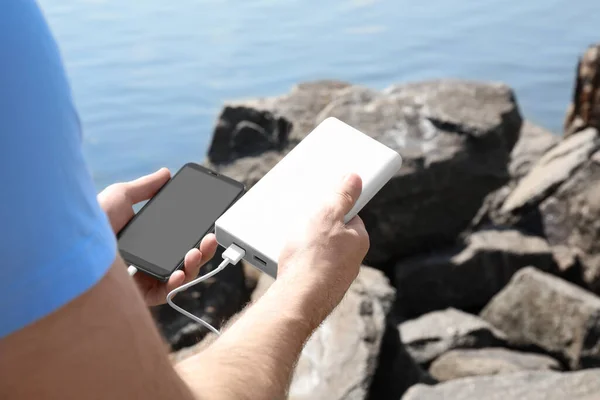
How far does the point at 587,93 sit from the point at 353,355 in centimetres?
418

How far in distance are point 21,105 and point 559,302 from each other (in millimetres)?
4087

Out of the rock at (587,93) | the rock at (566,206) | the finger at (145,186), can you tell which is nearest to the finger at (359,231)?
the finger at (145,186)

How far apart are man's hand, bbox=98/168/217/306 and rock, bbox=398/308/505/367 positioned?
2.99 m

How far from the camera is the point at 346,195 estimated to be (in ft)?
5.06

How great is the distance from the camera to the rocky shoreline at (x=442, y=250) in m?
4.04

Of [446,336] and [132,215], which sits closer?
[132,215]

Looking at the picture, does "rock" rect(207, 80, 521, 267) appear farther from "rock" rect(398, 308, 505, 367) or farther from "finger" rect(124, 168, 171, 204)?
"finger" rect(124, 168, 171, 204)

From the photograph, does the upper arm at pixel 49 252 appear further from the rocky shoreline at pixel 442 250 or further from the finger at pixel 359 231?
the rocky shoreline at pixel 442 250

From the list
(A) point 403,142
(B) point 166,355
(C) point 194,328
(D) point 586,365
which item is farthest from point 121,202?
(A) point 403,142

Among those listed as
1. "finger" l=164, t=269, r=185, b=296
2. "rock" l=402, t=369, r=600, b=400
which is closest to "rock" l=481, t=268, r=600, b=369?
"rock" l=402, t=369, r=600, b=400

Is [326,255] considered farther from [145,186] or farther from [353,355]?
[353,355]

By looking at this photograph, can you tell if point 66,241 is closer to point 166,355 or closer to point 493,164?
point 166,355

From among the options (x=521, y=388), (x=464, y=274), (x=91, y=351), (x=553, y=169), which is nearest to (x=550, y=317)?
(x=464, y=274)

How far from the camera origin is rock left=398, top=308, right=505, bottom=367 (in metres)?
4.57
